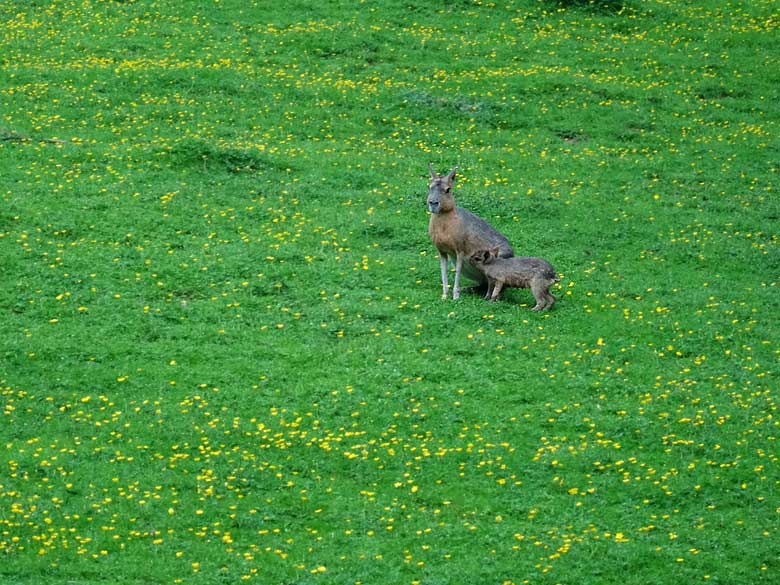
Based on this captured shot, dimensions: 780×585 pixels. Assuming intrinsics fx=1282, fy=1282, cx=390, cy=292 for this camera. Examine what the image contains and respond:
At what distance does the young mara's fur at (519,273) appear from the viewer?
2181 centimetres

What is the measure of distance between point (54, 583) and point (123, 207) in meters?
12.7

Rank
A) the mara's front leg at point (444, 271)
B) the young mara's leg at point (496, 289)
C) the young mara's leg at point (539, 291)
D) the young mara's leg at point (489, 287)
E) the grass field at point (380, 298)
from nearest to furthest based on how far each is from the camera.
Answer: the grass field at point (380, 298), the young mara's leg at point (539, 291), the young mara's leg at point (496, 289), the young mara's leg at point (489, 287), the mara's front leg at point (444, 271)

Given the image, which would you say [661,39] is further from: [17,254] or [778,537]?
[778,537]

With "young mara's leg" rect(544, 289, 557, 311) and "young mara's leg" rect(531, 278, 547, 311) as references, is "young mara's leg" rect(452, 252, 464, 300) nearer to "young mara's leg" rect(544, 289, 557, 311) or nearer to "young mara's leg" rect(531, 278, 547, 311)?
"young mara's leg" rect(531, 278, 547, 311)

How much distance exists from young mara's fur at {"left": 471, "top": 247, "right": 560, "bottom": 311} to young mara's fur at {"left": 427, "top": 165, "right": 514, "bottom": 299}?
18cm

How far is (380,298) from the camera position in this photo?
887 inches

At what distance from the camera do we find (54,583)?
1438cm

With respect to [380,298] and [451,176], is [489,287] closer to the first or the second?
[380,298]

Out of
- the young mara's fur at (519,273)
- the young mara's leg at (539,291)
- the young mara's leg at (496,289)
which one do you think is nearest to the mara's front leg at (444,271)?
the young mara's fur at (519,273)

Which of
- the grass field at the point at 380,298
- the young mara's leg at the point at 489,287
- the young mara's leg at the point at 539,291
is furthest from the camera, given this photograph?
the young mara's leg at the point at 489,287

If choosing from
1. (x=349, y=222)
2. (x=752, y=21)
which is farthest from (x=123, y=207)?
(x=752, y=21)

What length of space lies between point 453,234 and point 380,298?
172 centimetres

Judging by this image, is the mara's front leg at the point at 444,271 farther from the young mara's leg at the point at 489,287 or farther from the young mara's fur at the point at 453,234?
the young mara's leg at the point at 489,287

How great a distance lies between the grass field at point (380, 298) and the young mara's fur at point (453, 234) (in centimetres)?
60
